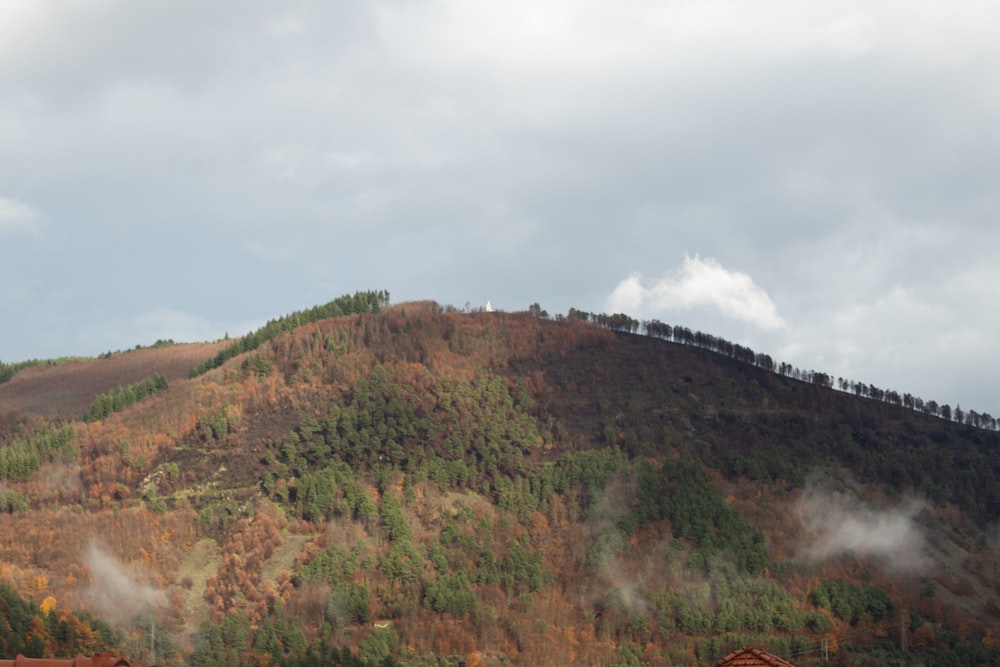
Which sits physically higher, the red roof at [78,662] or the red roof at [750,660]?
the red roof at [750,660]

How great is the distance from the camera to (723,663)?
76.6 meters

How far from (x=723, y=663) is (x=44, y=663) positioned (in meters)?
76.0

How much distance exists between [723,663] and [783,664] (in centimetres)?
393

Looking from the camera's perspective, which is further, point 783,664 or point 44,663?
point 44,663

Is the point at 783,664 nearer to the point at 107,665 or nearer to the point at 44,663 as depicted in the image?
the point at 107,665

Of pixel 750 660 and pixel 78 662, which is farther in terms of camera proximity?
pixel 78 662

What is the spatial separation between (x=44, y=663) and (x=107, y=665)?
28.3ft

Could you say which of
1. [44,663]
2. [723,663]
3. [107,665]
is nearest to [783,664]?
[723,663]

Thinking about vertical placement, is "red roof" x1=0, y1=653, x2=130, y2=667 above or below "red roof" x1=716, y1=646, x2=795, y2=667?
below

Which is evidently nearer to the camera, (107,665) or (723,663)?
(723,663)

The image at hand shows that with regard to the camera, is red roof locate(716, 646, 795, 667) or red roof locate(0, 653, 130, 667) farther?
red roof locate(0, 653, 130, 667)

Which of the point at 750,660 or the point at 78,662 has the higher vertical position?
the point at 750,660

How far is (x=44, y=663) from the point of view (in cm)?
12938

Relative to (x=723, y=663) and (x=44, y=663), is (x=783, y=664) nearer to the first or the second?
(x=723, y=663)
